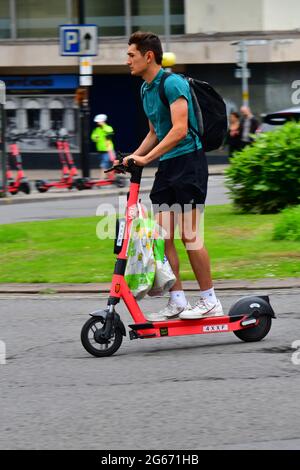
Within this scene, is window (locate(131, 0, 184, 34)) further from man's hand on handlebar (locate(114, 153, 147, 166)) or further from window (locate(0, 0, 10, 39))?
man's hand on handlebar (locate(114, 153, 147, 166))

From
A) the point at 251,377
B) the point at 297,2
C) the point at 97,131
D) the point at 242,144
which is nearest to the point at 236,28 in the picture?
the point at 297,2

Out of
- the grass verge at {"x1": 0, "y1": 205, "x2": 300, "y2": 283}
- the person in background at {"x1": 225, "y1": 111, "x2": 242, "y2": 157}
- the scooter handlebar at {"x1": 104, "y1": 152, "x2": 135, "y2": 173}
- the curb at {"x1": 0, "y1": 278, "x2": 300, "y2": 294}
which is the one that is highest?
the scooter handlebar at {"x1": 104, "y1": 152, "x2": 135, "y2": 173}

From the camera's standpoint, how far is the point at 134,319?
22.9ft

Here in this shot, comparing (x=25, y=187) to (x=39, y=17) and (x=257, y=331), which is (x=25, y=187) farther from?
(x=257, y=331)

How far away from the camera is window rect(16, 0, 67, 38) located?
35312mm

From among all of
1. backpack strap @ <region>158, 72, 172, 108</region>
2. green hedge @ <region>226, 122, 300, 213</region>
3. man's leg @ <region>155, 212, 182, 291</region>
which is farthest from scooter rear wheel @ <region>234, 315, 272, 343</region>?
green hedge @ <region>226, 122, 300, 213</region>

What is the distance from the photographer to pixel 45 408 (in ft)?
18.8

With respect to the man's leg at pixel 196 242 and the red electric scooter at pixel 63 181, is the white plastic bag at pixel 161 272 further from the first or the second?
the red electric scooter at pixel 63 181

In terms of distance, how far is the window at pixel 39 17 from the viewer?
116ft

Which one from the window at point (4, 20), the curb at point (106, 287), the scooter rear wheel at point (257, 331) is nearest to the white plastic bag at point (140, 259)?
the scooter rear wheel at point (257, 331)

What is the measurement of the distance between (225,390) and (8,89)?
30.7m

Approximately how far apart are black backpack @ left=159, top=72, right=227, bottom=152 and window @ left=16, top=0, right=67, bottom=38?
28834mm

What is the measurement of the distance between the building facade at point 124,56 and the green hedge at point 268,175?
755 inches

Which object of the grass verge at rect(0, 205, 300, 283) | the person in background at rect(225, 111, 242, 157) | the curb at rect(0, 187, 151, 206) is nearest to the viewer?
the grass verge at rect(0, 205, 300, 283)
